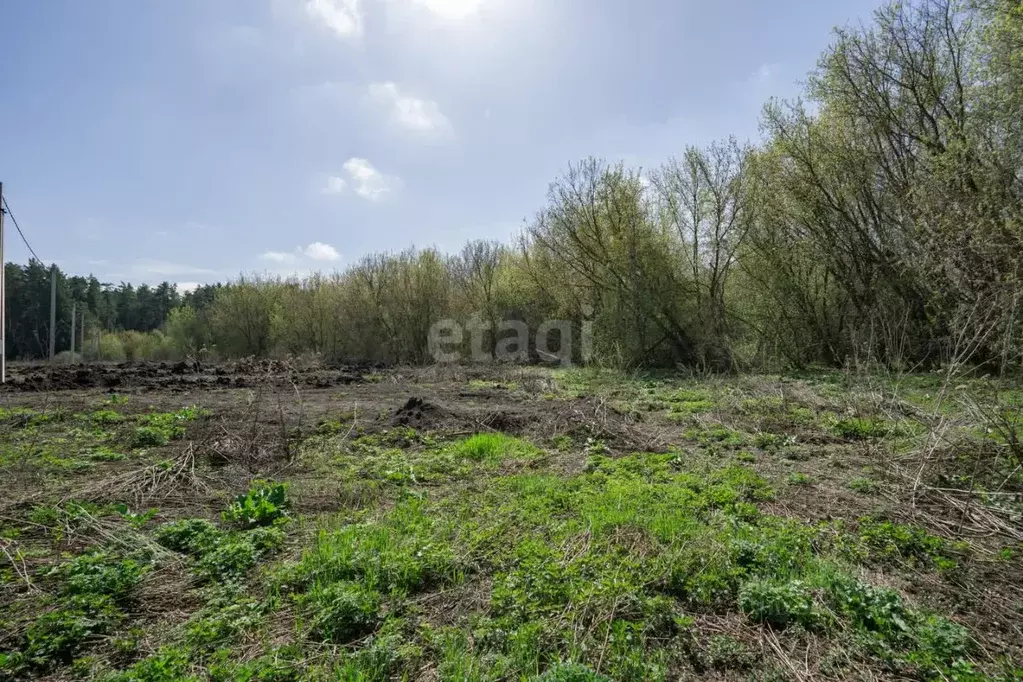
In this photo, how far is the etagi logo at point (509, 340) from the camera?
81.6 feet

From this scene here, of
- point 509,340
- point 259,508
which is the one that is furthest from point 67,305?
point 259,508

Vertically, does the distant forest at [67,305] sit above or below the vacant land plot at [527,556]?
above

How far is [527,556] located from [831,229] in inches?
678

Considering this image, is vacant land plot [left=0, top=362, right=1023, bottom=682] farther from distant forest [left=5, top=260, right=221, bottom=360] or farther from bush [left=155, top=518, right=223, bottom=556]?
distant forest [left=5, top=260, right=221, bottom=360]

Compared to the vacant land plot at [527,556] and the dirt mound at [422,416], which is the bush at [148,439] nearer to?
the vacant land plot at [527,556]

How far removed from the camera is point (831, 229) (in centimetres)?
1667

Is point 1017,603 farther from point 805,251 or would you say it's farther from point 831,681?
point 805,251

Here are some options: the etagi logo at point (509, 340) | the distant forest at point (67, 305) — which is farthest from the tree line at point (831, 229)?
the distant forest at point (67, 305)

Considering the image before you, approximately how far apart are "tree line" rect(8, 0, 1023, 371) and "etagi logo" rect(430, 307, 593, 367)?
0.61 meters

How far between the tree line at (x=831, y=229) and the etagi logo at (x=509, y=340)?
24.0 inches

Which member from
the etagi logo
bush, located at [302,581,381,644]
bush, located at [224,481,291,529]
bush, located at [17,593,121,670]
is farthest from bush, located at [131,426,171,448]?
the etagi logo

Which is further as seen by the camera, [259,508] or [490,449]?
[490,449]

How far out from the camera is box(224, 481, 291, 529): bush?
15.4 feet

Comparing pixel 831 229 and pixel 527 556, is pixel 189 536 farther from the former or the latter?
pixel 831 229
